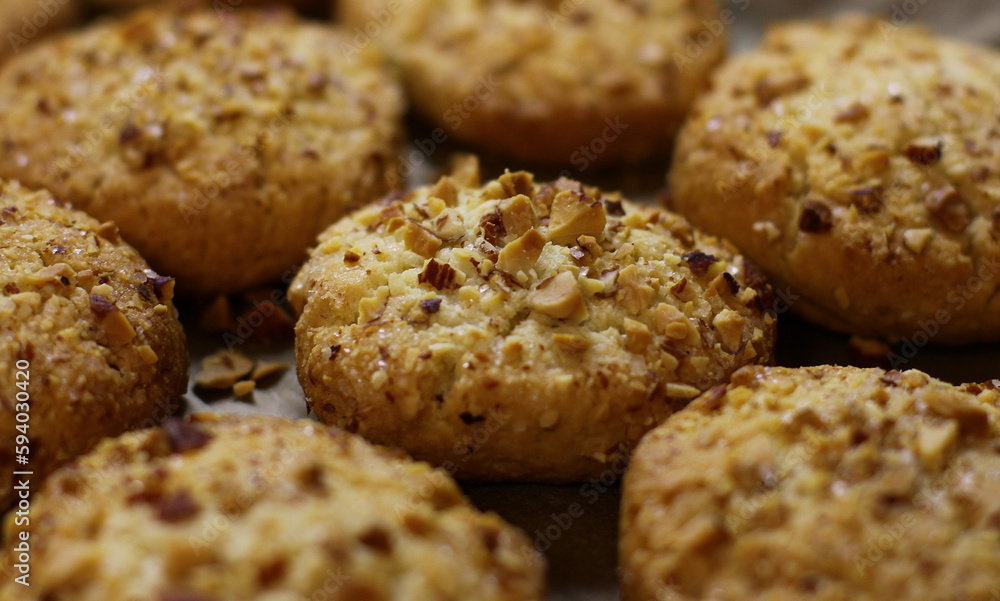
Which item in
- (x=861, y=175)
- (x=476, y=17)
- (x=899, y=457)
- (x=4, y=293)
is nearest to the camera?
(x=899, y=457)

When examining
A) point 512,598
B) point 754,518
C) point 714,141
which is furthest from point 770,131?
point 512,598

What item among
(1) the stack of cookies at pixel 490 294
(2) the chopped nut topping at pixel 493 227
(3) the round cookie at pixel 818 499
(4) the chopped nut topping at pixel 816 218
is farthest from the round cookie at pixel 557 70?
(3) the round cookie at pixel 818 499

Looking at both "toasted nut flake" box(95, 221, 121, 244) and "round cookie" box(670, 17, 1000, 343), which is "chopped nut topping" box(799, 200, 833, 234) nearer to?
"round cookie" box(670, 17, 1000, 343)

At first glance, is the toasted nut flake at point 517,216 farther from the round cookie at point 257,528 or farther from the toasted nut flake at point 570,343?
the round cookie at point 257,528

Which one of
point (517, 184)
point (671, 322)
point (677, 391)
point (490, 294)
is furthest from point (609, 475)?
point (517, 184)

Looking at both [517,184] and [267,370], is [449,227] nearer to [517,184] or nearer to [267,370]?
[517,184]

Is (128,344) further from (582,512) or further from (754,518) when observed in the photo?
(754,518)
